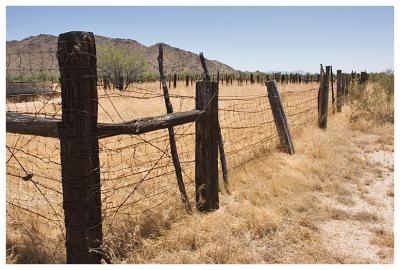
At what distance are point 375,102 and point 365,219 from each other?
355 inches

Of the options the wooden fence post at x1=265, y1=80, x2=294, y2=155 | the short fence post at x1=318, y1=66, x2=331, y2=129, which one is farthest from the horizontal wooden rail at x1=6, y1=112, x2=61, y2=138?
the short fence post at x1=318, y1=66, x2=331, y2=129

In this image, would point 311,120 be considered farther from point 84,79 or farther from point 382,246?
point 84,79

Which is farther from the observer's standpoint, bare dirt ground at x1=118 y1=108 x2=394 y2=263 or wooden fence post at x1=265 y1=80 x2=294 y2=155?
wooden fence post at x1=265 y1=80 x2=294 y2=155

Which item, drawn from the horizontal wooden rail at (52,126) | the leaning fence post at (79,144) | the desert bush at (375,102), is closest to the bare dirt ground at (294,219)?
the leaning fence post at (79,144)

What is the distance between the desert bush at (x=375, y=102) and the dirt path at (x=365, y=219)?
511cm

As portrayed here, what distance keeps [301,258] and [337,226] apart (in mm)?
1073

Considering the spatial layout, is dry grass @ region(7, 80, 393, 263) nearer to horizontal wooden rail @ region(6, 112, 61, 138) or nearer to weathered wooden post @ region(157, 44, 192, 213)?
weathered wooden post @ region(157, 44, 192, 213)

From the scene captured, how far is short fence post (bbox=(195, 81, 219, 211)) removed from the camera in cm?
479

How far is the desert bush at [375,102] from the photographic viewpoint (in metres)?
12.4

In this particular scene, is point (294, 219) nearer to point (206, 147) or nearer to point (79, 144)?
point (206, 147)

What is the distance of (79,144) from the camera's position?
3.15 m

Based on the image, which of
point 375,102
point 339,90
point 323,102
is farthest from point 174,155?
point 339,90

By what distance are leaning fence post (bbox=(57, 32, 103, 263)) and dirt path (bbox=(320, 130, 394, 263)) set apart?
2.38 metres

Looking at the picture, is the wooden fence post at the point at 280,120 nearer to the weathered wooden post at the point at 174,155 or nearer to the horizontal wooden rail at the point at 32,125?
the weathered wooden post at the point at 174,155
